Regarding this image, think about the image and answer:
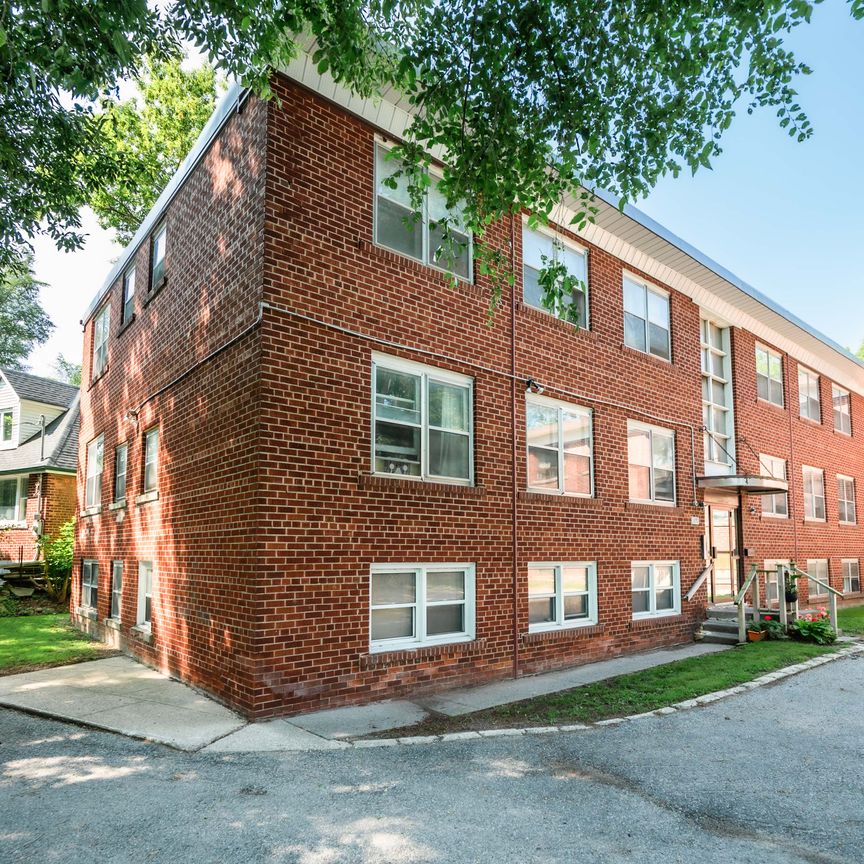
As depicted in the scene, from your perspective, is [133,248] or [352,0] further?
[133,248]

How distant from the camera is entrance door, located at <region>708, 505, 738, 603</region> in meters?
14.7

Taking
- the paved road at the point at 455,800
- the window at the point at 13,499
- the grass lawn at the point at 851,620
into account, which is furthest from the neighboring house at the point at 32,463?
the grass lawn at the point at 851,620

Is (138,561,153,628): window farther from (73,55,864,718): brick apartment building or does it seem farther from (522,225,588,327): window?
(522,225,588,327): window

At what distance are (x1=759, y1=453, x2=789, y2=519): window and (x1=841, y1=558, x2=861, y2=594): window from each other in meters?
4.73

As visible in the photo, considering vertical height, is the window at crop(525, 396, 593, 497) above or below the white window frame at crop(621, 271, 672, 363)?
below

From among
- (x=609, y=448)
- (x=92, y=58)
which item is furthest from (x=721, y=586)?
(x=92, y=58)

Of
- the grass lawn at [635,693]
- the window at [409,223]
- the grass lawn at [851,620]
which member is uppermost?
the window at [409,223]

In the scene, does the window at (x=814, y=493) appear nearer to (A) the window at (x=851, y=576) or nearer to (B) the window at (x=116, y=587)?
(A) the window at (x=851, y=576)

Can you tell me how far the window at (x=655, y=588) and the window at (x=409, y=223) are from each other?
6.20 meters

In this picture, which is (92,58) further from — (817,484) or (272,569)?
(817,484)

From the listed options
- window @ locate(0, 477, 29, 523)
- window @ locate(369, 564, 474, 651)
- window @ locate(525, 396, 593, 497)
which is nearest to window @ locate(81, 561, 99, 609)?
→ window @ locate(369, 564, 474, 651)

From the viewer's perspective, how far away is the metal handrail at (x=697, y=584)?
1302 centimetres

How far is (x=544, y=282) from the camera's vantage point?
7.84 meters

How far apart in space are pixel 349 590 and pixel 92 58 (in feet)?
21.2
